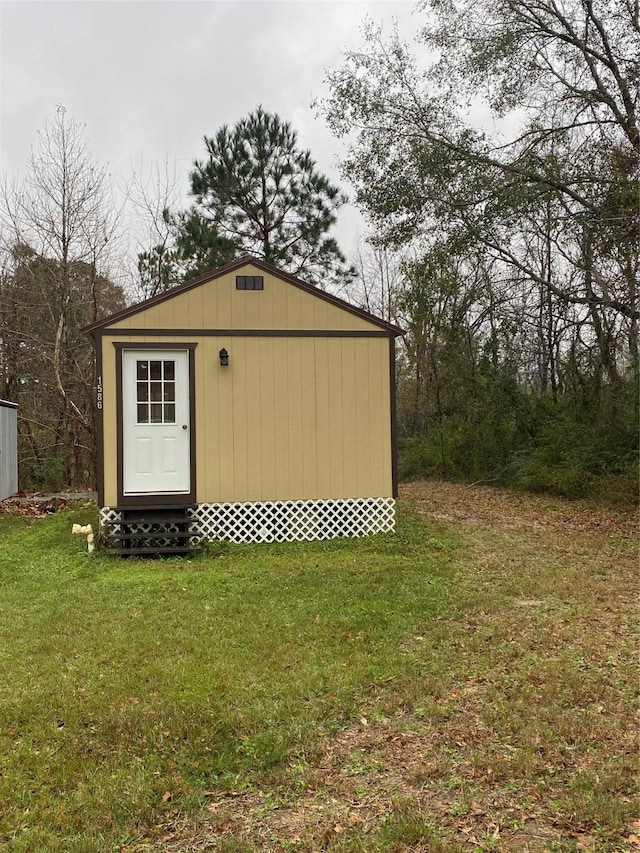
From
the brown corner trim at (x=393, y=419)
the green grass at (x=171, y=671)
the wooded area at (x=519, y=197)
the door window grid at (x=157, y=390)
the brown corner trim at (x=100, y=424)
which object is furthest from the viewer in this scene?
the wooded area at (x=519, y=197)

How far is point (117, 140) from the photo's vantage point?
14.7 m

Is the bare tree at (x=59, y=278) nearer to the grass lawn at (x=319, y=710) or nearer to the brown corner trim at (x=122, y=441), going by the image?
the brown corner trim at (x=122, y=441)

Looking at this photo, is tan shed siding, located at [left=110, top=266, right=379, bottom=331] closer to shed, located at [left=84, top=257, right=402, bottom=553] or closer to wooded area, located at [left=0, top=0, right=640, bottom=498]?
shed, located at [left=84, top=257, right=402, bottom=553]

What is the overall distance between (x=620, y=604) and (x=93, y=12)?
11.7m

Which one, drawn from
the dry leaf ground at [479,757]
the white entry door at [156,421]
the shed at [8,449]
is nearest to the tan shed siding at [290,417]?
the white entry door at [156,421]

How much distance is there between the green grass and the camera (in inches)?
105

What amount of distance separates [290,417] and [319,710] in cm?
478

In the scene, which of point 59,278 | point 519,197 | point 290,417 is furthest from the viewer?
point 59,278

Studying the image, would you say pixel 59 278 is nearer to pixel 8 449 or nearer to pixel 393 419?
pixel 8 449

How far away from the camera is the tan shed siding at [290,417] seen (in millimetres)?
7621

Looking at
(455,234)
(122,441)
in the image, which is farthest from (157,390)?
(455,234)

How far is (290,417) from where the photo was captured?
782 centimetres

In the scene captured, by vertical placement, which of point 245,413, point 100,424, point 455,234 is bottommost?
point 100,424

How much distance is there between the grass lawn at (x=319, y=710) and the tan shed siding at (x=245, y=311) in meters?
3.03
